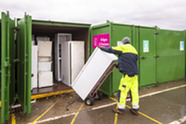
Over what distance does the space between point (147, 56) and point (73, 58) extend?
3079mm

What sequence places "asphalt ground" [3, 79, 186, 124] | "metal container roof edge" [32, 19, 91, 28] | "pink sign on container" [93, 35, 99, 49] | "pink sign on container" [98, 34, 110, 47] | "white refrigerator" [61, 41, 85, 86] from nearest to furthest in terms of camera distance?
"asphalt ground" [3, 79, 186, 124], "metal container roof edge" [32, 19, 91, 28], "pink sign on container" [98, 34, 110, 47], "pink sign on container" [93, 35, 99, 49], "white refrigerator" [61, 41, 85, 86]

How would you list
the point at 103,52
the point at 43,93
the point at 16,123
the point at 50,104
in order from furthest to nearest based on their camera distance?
the point at 43,93, the point at 50,104, the point at 103,52, the point at 16,123

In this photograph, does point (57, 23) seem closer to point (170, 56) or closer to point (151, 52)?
point (151, 52)

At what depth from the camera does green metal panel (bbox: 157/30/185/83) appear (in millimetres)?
6570

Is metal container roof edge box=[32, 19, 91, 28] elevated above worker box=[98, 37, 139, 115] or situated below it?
above

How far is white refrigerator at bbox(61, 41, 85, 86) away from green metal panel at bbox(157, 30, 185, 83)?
3.50m

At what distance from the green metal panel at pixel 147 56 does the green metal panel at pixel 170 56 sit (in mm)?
469

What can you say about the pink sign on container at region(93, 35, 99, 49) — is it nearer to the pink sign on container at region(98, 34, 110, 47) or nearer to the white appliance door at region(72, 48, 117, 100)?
the pink sign on container at region(98, 34, 110, 47)

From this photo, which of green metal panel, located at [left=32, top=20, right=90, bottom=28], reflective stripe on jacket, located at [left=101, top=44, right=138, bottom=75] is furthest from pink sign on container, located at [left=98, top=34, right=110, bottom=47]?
reflective stripe on jacket, located at [left=101, top=44, right=138, bottom=75]

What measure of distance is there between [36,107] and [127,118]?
269cm

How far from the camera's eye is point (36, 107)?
4.32 metres

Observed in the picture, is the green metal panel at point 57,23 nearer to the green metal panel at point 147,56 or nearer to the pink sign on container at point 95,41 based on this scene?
the pink sign on container at point 95,41

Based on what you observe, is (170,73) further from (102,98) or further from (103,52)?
(103,52)

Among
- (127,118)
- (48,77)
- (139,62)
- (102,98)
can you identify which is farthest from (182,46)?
(48,77)
